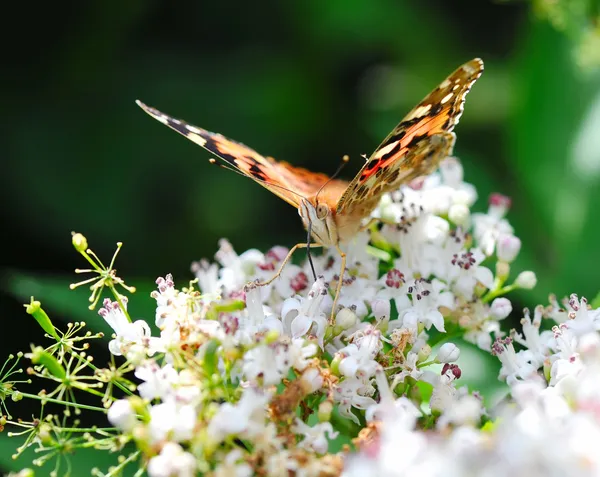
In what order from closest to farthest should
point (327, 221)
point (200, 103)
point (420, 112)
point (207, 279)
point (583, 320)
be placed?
1. point (583, 320)
2. point (420, 112)
3. point (327, 221)
4. point (207, 279)
5. point (200, 103)

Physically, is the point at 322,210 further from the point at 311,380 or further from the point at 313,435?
the point at 313,435

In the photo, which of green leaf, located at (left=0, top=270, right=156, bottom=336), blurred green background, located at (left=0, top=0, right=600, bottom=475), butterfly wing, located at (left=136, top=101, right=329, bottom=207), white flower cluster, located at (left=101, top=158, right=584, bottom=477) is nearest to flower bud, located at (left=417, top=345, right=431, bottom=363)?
white flower cluster, located at (left=101, top=158, right=584, bottom=477)

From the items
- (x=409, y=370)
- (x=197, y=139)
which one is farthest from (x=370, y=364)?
(x=197, y=139)

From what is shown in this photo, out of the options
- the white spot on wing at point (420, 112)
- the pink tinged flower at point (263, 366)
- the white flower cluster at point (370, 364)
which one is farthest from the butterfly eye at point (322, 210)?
the pink tinged flower at point (263, 366)

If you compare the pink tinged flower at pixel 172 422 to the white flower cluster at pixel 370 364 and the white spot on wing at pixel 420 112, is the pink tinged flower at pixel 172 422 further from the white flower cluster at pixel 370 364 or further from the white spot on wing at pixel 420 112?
the white spot on wing at pixel 420 112

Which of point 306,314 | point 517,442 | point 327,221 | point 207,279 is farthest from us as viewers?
point 207,279

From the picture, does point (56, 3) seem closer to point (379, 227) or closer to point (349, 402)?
point (379, 227)
